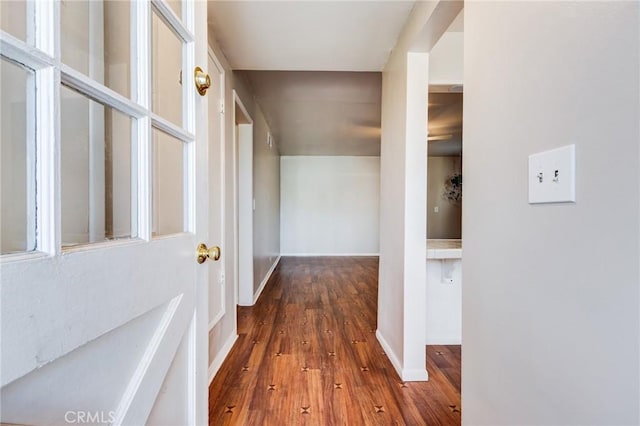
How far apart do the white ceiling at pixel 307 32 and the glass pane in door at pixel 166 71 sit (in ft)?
3.33

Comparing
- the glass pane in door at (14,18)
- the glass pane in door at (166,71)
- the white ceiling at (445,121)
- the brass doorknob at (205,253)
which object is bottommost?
the brass doorknob at (205,253)

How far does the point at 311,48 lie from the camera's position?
2.12 meters

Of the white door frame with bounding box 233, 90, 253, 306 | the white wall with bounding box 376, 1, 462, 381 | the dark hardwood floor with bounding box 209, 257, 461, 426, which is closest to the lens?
the dark hardwood floor with bounding box 209, 257, 461, 426

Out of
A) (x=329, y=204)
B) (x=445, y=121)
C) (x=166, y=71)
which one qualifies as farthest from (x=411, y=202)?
(x=329, y=204)

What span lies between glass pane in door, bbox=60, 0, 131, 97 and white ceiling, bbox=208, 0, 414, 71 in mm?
1017

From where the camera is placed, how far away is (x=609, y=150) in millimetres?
561

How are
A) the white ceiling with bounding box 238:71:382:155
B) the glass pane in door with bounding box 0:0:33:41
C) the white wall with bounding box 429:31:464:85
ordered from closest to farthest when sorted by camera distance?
1. the glass pane in door with bounding box 0:0:33:41
2. the white wall with bounding box 429:31:464:85
3. the white ceiling with bounding box 238:71:382:155

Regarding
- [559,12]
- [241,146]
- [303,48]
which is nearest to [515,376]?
[559,12]

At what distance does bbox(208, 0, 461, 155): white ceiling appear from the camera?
5.66ft

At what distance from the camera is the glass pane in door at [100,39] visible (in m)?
0.67

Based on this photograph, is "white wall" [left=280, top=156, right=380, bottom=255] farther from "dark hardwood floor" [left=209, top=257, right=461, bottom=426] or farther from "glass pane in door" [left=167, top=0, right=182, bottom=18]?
"glass pane in door" [left=167, top=0, right=182, bottom=18]

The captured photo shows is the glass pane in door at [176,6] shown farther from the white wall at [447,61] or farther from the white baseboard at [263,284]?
the white baseboard at [263,284]

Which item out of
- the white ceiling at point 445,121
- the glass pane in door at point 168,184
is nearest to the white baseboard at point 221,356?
the glass pane in door at point 168,184

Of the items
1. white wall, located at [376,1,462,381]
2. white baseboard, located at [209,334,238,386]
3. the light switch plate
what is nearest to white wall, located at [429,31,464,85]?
white wall, located at [376,1,462,381]
